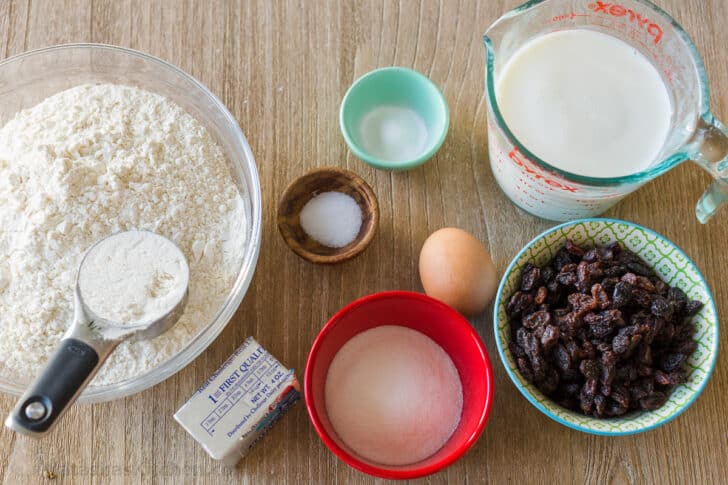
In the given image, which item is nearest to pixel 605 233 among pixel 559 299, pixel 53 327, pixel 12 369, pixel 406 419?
pixel 559 299

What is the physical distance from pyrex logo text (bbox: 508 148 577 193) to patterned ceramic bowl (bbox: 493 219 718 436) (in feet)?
0.29

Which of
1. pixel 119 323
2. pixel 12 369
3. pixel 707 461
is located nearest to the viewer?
pixel 119 323

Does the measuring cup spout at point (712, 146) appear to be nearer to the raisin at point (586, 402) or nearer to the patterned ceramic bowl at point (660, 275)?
the patterned ceramic bowl at point (660, 275)

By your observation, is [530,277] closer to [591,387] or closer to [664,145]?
[591,387]

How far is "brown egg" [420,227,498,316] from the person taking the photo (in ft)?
3.95

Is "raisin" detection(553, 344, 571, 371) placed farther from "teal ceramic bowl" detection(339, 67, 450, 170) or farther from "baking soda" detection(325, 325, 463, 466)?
"teal ceramic bowl" detection(339, 67, 450, 170)

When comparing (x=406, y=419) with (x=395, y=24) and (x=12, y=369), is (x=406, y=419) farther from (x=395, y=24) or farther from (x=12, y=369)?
(x=395, y=24)

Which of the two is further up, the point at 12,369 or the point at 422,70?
the point at 422,70

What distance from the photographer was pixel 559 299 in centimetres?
121

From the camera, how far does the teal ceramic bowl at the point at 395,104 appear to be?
1.33 metres

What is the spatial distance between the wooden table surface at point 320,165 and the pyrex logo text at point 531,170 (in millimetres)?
209

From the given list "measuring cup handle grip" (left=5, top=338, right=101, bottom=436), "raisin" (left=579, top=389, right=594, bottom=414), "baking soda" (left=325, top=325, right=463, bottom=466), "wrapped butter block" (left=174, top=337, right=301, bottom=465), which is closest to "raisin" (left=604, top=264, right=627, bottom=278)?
"raisin" (left=579, top=389, right=594, bottom=414)

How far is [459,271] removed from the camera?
1200 millimetres

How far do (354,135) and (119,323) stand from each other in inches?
23.9
